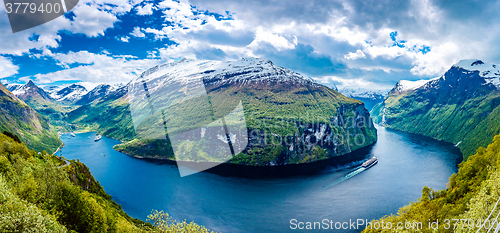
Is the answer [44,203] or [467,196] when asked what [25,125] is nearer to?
[44,203]

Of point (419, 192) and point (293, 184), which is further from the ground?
point (419, 192)

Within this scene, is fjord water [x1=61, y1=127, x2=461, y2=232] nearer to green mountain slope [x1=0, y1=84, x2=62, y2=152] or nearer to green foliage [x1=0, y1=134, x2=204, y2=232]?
green foliage [x1=0, y1=134, x2=204, y2=232]

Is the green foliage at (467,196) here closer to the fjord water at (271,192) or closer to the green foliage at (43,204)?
the fjord water at (271,192)

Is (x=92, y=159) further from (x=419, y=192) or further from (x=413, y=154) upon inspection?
(x=413, y=154)

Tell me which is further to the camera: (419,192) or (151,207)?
(419,192)

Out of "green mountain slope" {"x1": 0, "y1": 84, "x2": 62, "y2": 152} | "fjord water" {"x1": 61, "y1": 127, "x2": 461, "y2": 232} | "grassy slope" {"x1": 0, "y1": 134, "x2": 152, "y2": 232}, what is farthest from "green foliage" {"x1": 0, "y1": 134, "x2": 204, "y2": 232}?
"green mountain slope" {"x1": 0, "y1": 84, "x2": 62, "y2": 152}

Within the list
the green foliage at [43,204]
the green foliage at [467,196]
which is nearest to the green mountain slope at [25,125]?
the green foliage at [43,204]

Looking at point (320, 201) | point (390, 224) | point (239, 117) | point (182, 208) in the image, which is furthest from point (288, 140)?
point (390, 224)

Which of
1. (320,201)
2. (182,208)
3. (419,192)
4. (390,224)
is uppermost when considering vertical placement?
(390,224)
